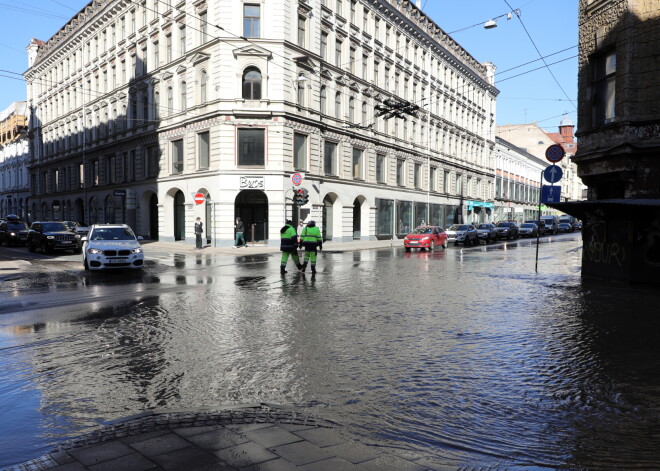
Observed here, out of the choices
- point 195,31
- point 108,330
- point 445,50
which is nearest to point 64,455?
point 108,330

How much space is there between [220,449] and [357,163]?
3614 cm

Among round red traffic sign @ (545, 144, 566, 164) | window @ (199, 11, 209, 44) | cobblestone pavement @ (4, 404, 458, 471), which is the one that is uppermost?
window @ (199, 11, 209, 44)

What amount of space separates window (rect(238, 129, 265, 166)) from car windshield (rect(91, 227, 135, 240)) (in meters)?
13.9

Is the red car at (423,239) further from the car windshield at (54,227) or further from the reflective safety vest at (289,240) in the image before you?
the car windshield at (54,227)

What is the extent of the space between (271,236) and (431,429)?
2734 cm

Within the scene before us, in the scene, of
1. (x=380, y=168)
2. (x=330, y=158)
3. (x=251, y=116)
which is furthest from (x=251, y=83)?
(x=380, y=168)

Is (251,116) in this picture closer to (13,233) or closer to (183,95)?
(183,95)

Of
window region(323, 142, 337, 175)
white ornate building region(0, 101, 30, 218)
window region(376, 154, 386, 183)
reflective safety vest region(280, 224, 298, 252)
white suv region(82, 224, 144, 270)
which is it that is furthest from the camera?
white ornate building region(0, 101, 30, 218)

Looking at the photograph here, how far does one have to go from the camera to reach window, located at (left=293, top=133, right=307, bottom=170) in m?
32.2

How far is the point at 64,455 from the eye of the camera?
3.44 metres

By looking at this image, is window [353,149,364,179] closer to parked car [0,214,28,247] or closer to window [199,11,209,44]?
window [199,11,209,44]

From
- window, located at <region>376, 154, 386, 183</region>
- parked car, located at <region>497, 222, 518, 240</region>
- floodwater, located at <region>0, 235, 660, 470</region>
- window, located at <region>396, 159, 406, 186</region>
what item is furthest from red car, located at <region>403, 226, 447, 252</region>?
floodwater, located at <region>0, 235, 660, 470</region>

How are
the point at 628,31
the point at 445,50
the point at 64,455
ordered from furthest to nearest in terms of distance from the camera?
the point at 445,50, the point at 628,31, the point at 64,455

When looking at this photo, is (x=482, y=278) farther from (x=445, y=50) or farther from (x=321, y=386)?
(x=445, y=50)
